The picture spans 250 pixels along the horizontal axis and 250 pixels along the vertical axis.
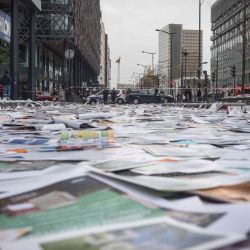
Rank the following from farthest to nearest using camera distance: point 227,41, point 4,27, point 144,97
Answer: point 227,41, point 144,97, point 4,27

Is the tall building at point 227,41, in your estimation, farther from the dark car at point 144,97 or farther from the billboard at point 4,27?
the billboard at point 4,27

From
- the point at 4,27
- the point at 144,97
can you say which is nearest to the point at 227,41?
the point at 144,97

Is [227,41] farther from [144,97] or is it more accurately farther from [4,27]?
[4,27]

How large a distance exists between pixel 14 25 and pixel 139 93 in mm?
21773

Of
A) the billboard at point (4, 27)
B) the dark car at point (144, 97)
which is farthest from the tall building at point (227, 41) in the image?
the billboard at point (4, 27)

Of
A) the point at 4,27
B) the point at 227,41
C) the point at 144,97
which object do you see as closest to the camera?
the point at 4,27

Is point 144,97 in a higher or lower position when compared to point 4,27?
lower

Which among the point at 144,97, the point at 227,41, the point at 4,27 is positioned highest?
the point at 227,41

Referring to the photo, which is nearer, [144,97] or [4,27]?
[4,27]

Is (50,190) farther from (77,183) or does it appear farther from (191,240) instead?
(191,240)

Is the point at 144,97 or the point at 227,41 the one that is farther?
the point at 227,41

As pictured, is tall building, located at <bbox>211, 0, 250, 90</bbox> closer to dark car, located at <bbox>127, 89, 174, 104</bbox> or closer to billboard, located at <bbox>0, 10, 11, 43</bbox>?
dark car, located at <bbox>127, 89, 174, 104</bbox>

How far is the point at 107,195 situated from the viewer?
2621 mm

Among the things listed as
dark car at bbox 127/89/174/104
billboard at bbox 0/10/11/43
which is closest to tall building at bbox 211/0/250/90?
dark car at bbox 127/89/174/104
